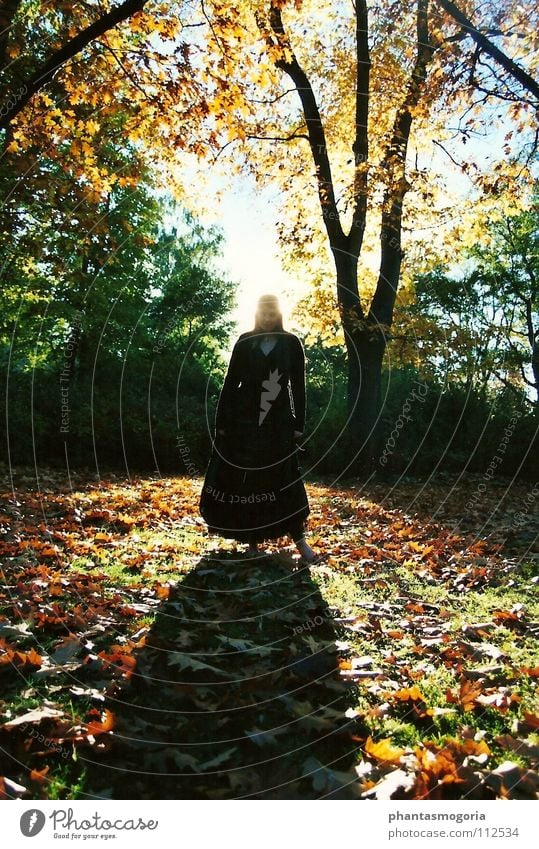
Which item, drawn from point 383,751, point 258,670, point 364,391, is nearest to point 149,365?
point 364,391

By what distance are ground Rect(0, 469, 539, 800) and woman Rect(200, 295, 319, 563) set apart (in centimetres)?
44

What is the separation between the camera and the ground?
244 centimetres

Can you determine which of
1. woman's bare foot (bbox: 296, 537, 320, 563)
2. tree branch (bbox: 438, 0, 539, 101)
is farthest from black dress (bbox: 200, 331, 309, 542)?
tree branch (bbox: 438, 0, 539, 101)

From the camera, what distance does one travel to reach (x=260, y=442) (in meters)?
5.70

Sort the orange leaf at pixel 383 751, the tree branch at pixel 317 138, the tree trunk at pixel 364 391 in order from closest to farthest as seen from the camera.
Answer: the orange leaf at pixel 383 751, the tree branch at pixel 317 138, the tree trunk at pixel 364 391

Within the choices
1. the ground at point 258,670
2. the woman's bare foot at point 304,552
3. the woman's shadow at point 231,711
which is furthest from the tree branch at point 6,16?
the woman's bare foot at point 304,552

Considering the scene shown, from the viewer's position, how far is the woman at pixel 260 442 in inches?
223

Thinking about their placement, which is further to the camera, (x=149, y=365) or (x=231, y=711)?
(x=149, y=365)

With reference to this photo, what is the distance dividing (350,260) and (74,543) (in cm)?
1030

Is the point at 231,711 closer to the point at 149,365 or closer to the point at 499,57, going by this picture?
the point at 499,57

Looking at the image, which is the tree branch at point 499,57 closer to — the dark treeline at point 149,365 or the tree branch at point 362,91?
the dark treeline at point 149,365
